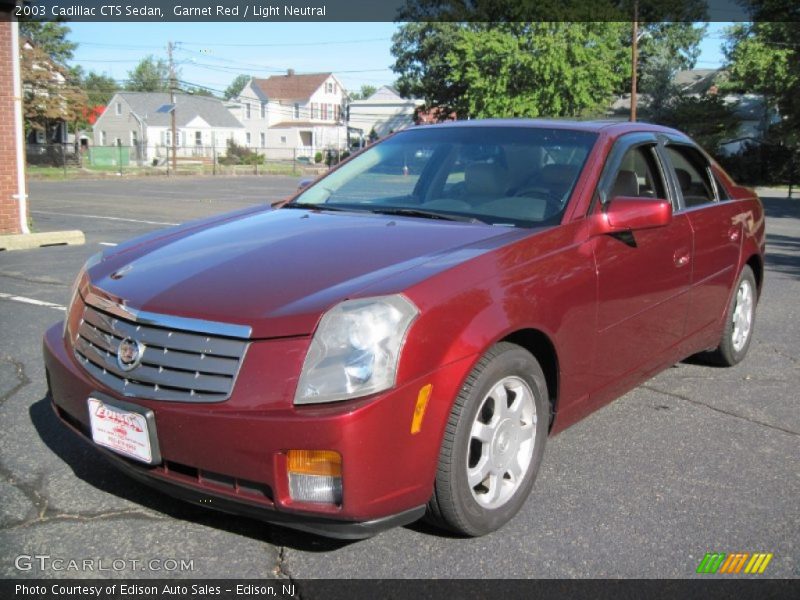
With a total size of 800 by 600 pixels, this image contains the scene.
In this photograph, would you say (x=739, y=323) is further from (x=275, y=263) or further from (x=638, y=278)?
(x=275, y=263)

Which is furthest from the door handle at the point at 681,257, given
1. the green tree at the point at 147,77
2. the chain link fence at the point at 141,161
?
the green tree at the point at 147,77

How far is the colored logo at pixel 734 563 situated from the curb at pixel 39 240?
10.6 meters

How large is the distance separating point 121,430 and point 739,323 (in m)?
4.28

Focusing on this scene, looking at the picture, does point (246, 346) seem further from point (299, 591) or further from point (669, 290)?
point (669, 290)

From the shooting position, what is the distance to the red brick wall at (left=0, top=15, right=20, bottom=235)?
11.8 meters

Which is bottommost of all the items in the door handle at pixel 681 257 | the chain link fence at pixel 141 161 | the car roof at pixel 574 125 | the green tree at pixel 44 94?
the door handle at pixel 681 257

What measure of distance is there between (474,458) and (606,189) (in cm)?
157

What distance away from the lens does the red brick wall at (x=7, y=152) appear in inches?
464

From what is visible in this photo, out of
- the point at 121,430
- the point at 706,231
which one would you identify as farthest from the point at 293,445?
the point at 706,231

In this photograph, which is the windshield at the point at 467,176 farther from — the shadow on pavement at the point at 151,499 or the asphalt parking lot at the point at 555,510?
the shadow on pavement at the point at 151,499

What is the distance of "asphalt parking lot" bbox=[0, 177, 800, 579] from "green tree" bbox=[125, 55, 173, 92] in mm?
121226

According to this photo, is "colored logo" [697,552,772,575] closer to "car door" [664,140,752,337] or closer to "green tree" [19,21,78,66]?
"car door" [664,140,752,337]

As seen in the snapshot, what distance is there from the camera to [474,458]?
118 inches

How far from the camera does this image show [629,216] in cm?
356
